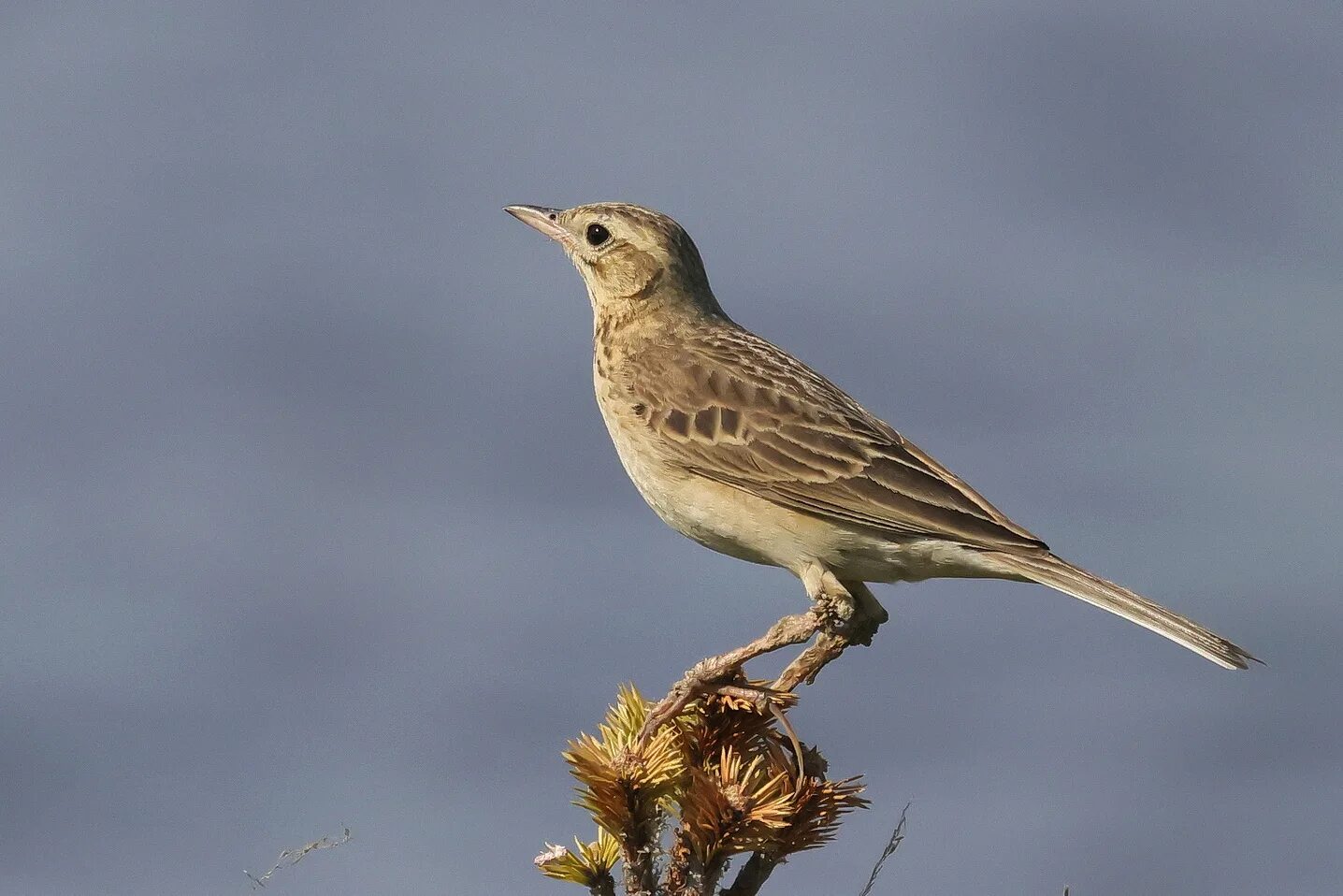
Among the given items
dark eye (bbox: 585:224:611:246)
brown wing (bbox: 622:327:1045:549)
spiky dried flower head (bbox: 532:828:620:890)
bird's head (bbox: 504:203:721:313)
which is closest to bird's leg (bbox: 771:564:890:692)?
brown wing (bbox: 622:327:1045:549)

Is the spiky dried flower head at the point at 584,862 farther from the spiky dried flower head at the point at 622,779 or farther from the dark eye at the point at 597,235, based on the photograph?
the dark eye at the point at 597,235

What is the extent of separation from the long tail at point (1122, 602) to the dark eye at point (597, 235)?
2717 millimetres

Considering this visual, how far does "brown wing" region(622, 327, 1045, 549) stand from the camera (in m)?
5.68

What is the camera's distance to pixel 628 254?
7289mm

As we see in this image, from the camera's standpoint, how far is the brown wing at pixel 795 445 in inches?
224

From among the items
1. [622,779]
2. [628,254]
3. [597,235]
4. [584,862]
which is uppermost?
[597,235]

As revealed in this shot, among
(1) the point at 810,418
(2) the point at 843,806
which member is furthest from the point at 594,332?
(2) the point at 843,806

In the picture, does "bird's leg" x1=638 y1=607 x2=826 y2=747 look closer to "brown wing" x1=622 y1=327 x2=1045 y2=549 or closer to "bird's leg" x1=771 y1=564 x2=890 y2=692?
"bird's leg" x1=771 y1=564 x2=890 y2=692

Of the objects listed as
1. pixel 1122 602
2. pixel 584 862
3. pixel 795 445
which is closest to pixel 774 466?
pixel 795 445

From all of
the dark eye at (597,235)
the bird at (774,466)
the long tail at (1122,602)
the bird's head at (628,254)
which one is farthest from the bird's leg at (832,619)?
the dark eye at (597,235)

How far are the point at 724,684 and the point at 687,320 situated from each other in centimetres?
372

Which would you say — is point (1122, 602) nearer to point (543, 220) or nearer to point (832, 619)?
point (832, 619)

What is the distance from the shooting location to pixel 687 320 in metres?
7.30

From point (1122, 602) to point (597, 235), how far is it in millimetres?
3313
